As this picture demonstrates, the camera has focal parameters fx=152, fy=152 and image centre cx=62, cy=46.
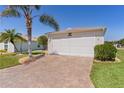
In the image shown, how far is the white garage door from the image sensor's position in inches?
613

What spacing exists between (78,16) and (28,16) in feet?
21.8

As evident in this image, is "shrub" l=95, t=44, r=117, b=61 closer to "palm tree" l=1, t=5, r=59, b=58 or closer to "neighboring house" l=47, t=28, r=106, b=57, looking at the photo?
"neighboring house" l=47, t=28, r=106, b=57

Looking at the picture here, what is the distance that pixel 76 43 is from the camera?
1658cm

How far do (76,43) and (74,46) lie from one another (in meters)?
0.39

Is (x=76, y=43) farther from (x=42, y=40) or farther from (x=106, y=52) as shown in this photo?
(x=42, y=40)

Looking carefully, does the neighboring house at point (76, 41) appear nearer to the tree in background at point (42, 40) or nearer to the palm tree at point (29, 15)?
the palm tree at point (29, 15)

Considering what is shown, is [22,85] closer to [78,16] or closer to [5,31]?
[78,16]

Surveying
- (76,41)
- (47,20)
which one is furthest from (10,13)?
(76,41)

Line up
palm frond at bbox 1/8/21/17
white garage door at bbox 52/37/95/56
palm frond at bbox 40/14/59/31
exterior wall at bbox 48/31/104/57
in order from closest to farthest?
palm frond at bbox 1/8/21/17, palm frond at bbox 40/14/59/31, exterior wall at bbox 48/31/104/57, white garage door at bbox 52/37/95/56

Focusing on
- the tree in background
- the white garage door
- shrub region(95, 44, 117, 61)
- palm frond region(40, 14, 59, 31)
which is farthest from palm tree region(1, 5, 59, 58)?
the tree in background

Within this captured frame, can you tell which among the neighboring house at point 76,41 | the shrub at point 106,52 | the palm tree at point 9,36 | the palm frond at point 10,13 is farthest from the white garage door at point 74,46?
the palm tree at point 9,36

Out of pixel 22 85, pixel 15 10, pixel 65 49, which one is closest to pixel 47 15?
pixel 15 10

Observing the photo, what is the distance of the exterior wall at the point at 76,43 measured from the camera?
15321 mm
